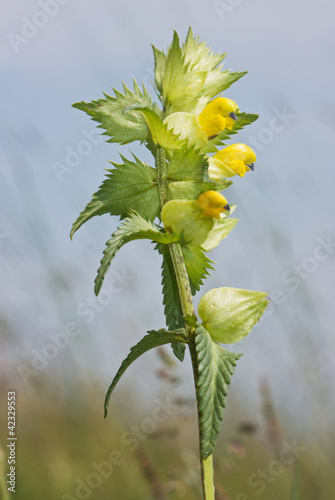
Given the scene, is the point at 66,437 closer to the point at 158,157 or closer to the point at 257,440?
the point at 257,440

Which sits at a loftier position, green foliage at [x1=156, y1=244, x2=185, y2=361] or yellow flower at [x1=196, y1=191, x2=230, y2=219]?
yellow flower at [x1=196, y1=191, x2=230, y2=219]

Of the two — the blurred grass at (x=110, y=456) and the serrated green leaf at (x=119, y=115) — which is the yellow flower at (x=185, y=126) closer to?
the serrated green leaf at (x=119, y=115)

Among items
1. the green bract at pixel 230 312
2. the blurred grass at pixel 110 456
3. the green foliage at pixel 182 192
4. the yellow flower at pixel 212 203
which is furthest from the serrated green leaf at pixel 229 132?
the blurred grass at pixel 110 456

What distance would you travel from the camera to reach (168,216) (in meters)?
1.14

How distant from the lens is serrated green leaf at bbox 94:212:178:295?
0.99 meters

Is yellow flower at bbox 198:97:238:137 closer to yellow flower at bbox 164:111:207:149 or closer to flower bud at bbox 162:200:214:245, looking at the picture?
yellow flower at bbox 164:111:207:149

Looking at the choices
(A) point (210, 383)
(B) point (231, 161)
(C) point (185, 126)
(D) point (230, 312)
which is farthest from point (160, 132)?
(A) point (210, 383)

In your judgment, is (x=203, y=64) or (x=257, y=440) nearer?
(x=203, y=64)

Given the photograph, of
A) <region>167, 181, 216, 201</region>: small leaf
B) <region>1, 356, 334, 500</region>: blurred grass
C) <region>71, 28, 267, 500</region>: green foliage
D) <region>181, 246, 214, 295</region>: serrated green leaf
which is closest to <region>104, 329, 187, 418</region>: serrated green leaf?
<region>71, 28, 267, 500</region>: green foliage

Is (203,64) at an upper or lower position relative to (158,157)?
upper

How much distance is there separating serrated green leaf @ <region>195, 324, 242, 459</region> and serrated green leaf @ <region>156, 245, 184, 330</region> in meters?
0.10

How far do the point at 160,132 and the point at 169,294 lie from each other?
13.2 inches

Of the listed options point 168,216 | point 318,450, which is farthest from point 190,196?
point 318,450

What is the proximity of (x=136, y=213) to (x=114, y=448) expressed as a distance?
2.54 meters
